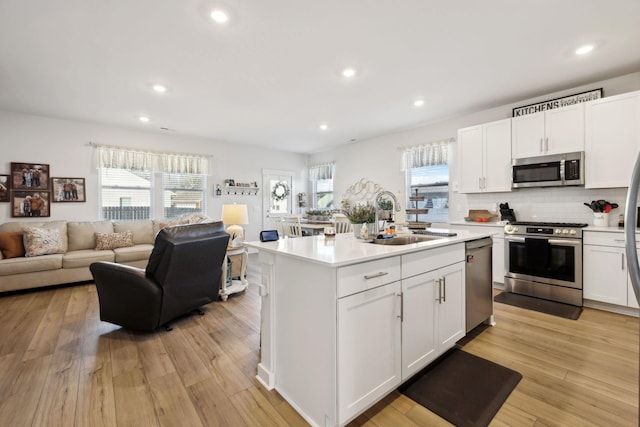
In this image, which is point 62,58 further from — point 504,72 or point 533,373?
point 533,373

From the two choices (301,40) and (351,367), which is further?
(301,40)

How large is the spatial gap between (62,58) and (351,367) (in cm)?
380

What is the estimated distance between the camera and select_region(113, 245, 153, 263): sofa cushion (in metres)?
4.35

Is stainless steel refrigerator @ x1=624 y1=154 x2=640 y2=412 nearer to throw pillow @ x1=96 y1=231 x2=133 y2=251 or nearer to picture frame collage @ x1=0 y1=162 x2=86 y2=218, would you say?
throw pillow @ x1=96 y1=231 x2=133 y2=251

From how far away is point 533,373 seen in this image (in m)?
2.02

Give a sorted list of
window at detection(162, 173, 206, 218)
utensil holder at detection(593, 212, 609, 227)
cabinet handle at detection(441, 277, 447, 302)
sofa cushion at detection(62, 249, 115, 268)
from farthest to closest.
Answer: window at detection(162, 173, 206, 218) < sofa cushion at detection(62, 249, 115, 268) < utensil holder at detection(593, 212, 609, 227) < cabinet handle at detection(441, 277, 447, 302)

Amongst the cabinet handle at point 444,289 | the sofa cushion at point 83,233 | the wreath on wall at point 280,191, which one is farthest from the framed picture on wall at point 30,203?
the cabinet handle at point 444,289

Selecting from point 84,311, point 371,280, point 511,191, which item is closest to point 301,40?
point 371,280

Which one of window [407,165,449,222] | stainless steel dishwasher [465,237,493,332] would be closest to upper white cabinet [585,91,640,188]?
stainless steel dishwasher [465,237,493,332]

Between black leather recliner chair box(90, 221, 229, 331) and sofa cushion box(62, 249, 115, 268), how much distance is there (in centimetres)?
187

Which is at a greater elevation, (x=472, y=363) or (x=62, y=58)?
(x=62, y=58)

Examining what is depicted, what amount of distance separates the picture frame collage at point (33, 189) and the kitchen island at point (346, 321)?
4.74 meters

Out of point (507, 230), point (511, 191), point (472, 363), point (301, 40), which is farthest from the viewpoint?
point (511, 191)

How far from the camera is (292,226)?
5207mm
